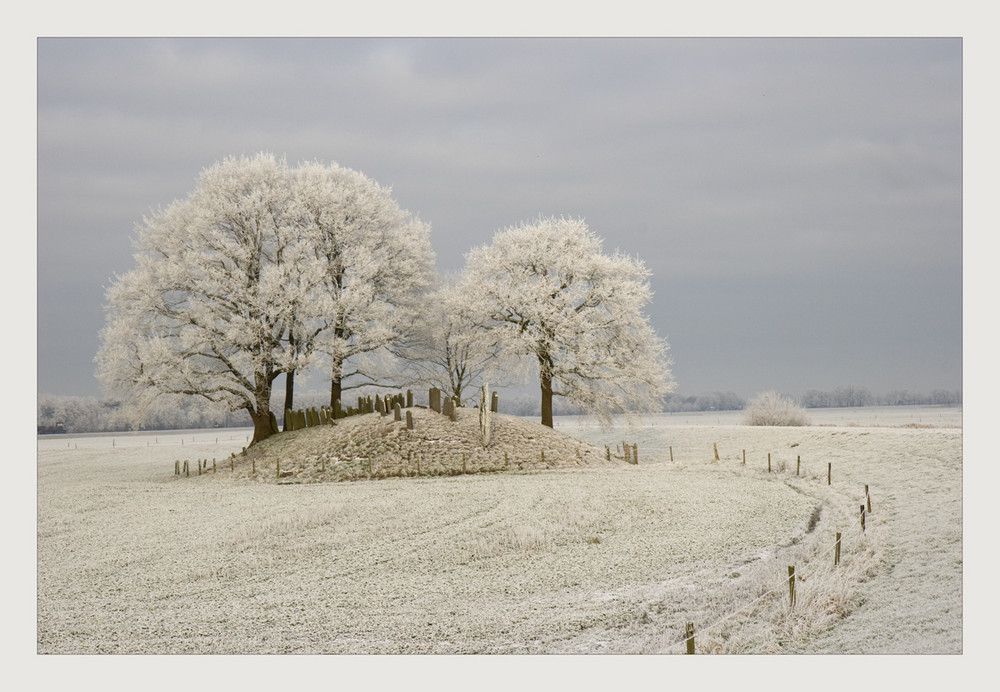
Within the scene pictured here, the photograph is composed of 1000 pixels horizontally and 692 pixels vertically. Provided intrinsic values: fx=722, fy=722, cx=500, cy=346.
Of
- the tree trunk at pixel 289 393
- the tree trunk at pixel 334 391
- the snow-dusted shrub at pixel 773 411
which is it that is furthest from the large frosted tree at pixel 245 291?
the snow-dusted shrub at pixel 773 411

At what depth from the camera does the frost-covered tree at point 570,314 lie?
21.3 m

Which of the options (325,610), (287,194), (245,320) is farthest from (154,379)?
(325,610)

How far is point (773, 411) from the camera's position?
13891 millimetres

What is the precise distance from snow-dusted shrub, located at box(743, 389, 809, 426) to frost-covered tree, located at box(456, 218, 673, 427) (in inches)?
264

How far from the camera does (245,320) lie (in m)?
19.6

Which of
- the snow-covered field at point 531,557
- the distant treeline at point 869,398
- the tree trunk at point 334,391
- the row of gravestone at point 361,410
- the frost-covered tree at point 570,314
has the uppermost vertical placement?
the frost-covered tree at point 570,314

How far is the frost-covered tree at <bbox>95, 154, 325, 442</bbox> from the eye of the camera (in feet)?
63.7

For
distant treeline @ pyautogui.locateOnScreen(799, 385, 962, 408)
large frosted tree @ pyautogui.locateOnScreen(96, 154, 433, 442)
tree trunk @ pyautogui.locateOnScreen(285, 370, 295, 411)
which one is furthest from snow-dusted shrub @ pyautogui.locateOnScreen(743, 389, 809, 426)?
tree trunk @ pyautogui.locateOnScreen(285, 370, 295, 411)

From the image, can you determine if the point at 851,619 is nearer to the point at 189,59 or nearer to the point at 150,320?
the point at 189,59

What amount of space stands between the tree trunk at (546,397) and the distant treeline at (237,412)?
282 mm

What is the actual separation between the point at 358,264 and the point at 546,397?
6844 mm

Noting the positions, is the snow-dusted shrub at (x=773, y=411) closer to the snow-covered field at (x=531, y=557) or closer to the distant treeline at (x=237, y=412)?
the distant treeline at (x=237, y=412)

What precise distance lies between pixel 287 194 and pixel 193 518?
11143 mm

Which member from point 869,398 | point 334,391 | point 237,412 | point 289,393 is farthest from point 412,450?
point 869,398
